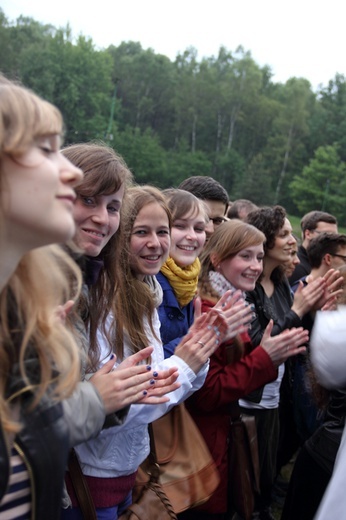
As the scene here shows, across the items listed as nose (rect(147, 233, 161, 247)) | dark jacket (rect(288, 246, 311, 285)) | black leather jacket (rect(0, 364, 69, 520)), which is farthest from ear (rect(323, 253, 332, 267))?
black leather jacket (rect(0, 364, 69, 520))

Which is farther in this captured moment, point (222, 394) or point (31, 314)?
point (222, 394)

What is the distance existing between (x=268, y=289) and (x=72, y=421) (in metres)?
2.36

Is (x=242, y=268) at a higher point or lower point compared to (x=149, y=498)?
higher

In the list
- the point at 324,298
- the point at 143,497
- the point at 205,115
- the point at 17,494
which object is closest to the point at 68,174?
the point at 17,494

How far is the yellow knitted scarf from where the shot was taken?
2680 millimetres

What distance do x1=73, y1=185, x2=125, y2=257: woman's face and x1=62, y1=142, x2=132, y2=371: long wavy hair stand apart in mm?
32

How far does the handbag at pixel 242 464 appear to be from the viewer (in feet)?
9.13

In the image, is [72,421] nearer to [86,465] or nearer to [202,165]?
[86,465]

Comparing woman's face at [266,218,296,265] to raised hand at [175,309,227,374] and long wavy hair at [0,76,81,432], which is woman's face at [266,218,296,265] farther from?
long wavy hair at [0,76,81,432]

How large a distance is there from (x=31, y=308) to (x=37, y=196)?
34 cm

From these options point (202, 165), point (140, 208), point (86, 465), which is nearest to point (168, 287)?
point (140, 208)

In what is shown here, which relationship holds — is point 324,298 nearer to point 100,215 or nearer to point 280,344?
point 280,344

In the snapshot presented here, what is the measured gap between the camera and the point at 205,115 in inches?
2168

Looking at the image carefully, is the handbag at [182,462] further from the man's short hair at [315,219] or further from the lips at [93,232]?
the man's short hair at [315,219]
